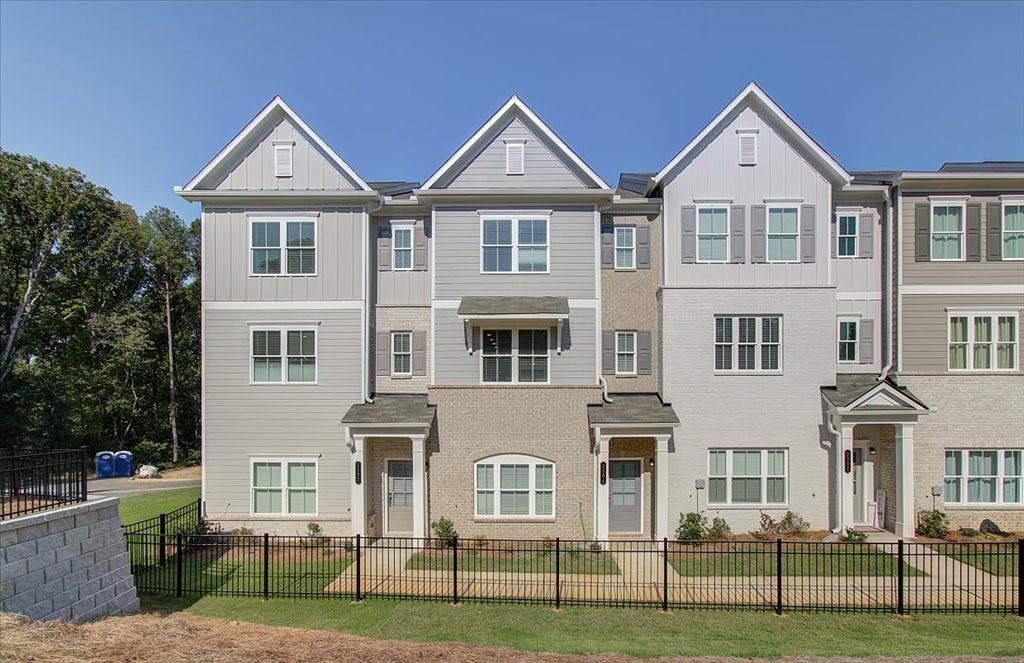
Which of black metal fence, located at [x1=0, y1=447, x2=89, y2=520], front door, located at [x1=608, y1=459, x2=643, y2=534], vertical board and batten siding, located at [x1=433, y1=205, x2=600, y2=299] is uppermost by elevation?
vertical board and batten siding, located at [x1=433, y1=205, x2=600, y2=299]

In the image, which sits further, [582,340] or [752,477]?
[582,340]

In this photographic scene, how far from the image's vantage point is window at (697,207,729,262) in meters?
16.9

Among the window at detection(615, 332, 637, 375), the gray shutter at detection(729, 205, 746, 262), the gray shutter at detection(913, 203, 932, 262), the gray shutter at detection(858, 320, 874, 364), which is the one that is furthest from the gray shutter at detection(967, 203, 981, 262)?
the window at detection(615, 332, 637, 375)

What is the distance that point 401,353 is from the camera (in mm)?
17875

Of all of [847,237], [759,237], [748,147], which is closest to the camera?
[759,237]

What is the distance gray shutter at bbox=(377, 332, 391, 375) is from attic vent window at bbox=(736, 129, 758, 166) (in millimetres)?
12023

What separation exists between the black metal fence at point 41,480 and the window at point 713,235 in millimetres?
15753

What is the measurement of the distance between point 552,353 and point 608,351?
201cm

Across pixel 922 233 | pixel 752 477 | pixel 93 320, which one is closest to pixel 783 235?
pixel 922 233

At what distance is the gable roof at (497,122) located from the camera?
16609mm

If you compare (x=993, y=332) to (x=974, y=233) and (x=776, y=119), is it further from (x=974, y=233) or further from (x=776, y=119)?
(x=776, y=119)

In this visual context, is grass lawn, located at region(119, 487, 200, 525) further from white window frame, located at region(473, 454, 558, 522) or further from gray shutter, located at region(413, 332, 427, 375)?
white window frame, located at region(473, 454, 558, 522)

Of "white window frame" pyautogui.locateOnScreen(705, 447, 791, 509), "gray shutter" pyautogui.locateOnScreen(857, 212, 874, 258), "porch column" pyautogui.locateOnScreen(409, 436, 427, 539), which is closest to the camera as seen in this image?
"porch column" pyautogui.locateOnScreen(409, 436, 427, 539)

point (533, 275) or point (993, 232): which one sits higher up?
point (993, 232)
